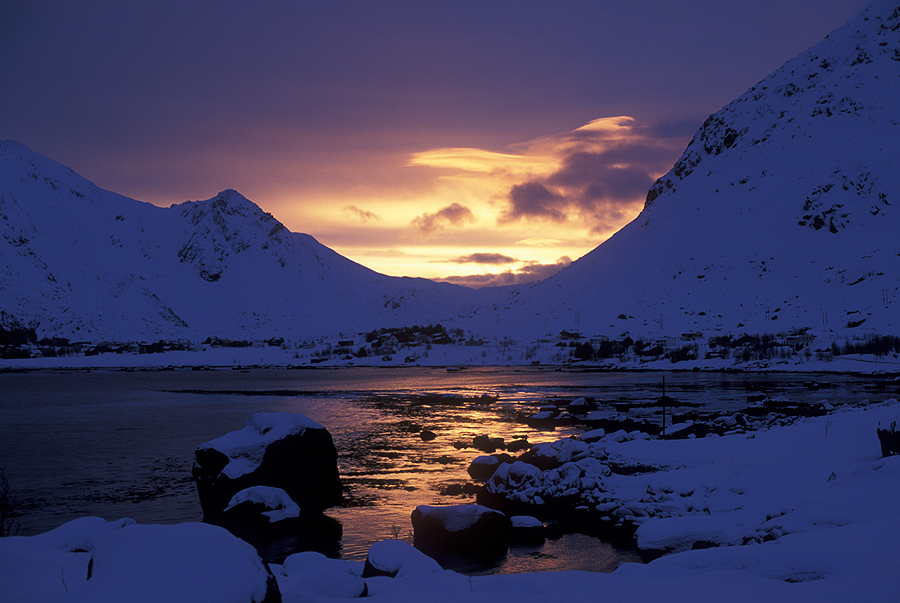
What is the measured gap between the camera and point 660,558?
10047 millimetres

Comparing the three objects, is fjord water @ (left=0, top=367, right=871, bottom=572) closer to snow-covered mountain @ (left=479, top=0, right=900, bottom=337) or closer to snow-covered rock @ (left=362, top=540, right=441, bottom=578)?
snow-covered rock @ (left=362, top=540, right=441, bottom=578)

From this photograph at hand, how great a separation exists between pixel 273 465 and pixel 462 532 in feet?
20.9

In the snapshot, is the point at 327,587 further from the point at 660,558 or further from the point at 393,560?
the point at 660,558

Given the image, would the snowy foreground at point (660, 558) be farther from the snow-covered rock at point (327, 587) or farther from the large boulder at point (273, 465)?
the large boulder at point (273, 465)

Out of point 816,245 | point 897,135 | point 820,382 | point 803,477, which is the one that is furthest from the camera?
point 897,135

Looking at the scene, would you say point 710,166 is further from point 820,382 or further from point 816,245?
point 820,382

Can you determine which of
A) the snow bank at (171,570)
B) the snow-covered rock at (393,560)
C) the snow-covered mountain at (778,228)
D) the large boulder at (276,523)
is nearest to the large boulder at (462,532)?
the large boulder at (276,523)

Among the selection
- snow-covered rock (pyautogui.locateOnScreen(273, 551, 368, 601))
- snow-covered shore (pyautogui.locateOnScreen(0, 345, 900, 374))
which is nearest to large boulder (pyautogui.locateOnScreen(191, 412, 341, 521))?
snow-covered rock (pyautogui.locateOnScreen(273, 551, 368, 601))

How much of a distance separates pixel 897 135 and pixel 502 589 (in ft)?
577

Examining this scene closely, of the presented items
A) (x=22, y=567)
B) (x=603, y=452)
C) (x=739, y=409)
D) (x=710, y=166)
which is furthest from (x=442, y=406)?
(x=710, y=166)

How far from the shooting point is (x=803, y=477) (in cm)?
1535

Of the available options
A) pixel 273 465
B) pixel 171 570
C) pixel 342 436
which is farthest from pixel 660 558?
pixel 342 436

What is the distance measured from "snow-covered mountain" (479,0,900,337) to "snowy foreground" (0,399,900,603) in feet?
308

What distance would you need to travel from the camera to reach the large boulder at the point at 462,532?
13.9m
